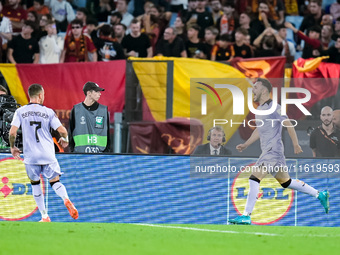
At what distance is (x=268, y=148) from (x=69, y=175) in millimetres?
2933

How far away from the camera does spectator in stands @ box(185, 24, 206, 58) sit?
641 inches

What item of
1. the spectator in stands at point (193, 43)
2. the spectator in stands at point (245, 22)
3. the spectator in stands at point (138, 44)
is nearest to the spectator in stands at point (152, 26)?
the spectator in stands at point (138, 44)

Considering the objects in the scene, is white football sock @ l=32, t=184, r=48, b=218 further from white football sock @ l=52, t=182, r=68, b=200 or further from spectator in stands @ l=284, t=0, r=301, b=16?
spectator in stands @ l=284, t=0, r=301, b=16

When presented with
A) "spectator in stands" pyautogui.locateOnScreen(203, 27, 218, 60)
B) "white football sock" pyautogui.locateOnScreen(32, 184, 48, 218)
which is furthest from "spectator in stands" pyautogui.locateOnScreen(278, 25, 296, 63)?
"white football sock" pyautogui.locateOnScreen(32, 184, 48, 218)

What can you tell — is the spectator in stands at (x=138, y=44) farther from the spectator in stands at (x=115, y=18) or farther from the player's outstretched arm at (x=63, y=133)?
the player's outstretched arm at (x=63, y=133)

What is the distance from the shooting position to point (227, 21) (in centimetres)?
1738

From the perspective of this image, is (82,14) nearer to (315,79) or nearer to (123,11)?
(123,11)

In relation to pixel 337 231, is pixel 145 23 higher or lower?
higher

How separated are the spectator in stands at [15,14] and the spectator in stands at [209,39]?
430 cm

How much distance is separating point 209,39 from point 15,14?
466 centimetres

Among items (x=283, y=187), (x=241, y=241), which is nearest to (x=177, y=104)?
(x=283, y=187)

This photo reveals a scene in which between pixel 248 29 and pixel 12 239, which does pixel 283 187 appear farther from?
pixel 248 29

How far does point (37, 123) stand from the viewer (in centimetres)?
1044

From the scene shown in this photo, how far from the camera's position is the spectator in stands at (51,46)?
16594 millimetres
